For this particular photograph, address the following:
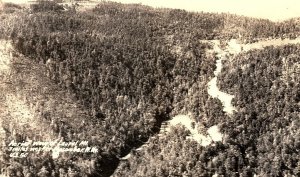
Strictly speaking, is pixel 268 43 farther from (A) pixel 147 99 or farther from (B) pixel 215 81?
(A) pixel 147 99

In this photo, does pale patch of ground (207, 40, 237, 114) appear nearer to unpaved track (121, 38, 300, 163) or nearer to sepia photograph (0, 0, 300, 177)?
unpaved track (121, 38, 300, 163)

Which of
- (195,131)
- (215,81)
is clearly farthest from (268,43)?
(195,131)

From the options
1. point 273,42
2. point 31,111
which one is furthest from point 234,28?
point 31,111

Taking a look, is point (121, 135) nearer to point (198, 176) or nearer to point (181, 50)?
point (198, 176)

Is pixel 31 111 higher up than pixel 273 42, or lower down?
lower down

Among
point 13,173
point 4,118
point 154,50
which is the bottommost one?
point 13,173

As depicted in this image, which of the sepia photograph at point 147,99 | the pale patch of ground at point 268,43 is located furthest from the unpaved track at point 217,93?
the sepia photograph at point 147,99

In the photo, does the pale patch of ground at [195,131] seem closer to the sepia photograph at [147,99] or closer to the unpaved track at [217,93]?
the unpaved track at [217,93]

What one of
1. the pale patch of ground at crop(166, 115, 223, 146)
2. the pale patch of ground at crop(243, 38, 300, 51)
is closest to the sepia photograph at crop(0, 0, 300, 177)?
the pale patch of ground at crop(166, 115, 223, 146)
